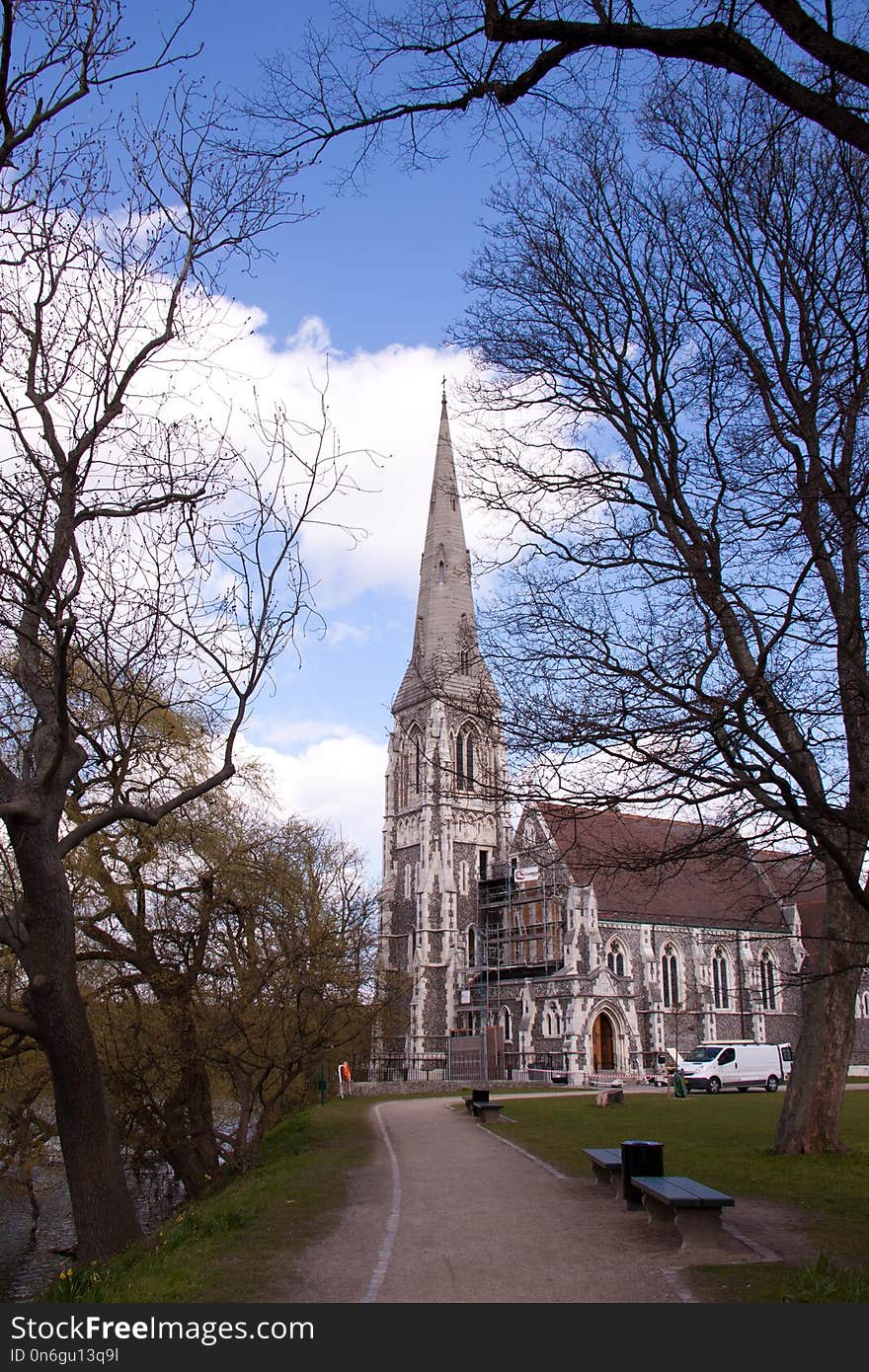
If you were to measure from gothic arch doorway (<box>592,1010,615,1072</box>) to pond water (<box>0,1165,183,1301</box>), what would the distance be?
26129mm

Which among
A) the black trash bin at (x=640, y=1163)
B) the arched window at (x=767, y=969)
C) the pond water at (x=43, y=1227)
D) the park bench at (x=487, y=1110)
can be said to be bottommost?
the pond water at (x=43, y=1227)

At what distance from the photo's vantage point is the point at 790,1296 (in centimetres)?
666

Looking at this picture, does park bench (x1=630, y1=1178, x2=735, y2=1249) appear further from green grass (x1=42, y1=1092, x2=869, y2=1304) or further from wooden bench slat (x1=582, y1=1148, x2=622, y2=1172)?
wooden bench slat (x1=582, y1=1148, x2=622, y2=1172)

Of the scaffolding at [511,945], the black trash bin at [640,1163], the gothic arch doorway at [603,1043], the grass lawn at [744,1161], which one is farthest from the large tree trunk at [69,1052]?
the gothic arch doorway at [603,1043]

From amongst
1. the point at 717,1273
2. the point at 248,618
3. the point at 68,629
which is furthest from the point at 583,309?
the point at 717,1273

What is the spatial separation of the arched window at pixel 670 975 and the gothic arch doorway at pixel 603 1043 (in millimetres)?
3929

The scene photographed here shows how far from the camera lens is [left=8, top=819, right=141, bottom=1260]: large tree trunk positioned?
846 cm

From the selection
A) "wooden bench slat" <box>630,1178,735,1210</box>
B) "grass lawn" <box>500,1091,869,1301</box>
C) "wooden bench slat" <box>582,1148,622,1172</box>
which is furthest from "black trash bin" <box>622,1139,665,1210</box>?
Answer: "grass lawn" <box>500,1091,869,1301</box>

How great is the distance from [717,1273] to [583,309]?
10.0m

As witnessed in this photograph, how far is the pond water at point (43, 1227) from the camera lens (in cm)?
1731

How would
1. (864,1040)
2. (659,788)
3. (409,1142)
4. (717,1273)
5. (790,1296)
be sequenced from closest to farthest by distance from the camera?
(790,1296) < (717,1273) < (659,788) < (409,1142) < (864,1040)

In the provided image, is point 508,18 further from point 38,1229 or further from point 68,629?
point 38,1229

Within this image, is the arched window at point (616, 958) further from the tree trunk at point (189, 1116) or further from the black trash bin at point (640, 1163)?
the black trash bin at point (640, 1163)

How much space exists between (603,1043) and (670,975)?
5.43 metres
